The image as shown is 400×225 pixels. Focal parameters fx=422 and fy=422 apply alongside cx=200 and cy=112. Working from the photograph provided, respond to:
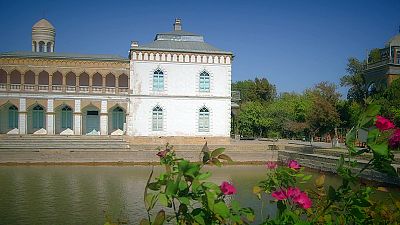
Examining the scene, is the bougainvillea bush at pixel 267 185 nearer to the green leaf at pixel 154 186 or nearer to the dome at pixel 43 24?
the green leaf at pixel 154 186

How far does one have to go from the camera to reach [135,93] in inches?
1227

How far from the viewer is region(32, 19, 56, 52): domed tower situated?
40.9 m

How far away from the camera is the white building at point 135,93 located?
3105 centimetres

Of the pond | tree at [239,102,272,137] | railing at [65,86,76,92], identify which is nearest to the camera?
the pond

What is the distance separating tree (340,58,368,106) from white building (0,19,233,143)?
1175cm

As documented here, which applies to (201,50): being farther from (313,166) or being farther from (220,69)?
(313,166)

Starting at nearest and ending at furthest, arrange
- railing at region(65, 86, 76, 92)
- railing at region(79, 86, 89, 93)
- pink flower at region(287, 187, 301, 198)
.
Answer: pink flower at region(287, 187, 301, 198) < railing at region(65, 86, 76, 92) < railing at region(79, 86, 89, 93)

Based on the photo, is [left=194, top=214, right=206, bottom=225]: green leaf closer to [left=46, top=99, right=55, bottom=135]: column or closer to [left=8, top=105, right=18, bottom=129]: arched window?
[left=46, top=99, right=55, bottom=135]: column

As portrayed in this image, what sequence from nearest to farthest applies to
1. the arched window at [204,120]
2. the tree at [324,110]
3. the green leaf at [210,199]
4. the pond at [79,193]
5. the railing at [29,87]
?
the green leaf at [210,199] < the pond at [79,193] < the tree at [324,110] < the railing at [29,87] < the arched window at [204,120]

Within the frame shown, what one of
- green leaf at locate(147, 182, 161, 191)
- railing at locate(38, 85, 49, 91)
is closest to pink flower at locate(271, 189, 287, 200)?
green leaf at locate(147, 182, 161, 191)

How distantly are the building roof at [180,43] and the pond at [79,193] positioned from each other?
420 inches

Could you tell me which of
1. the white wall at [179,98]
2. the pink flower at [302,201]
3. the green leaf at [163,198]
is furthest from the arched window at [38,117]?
the green leaf at [163,198]

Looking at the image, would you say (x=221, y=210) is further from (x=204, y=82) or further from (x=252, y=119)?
(x=252, y=119)

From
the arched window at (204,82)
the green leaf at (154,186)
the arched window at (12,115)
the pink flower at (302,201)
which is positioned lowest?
the pink flower at (302,201)
